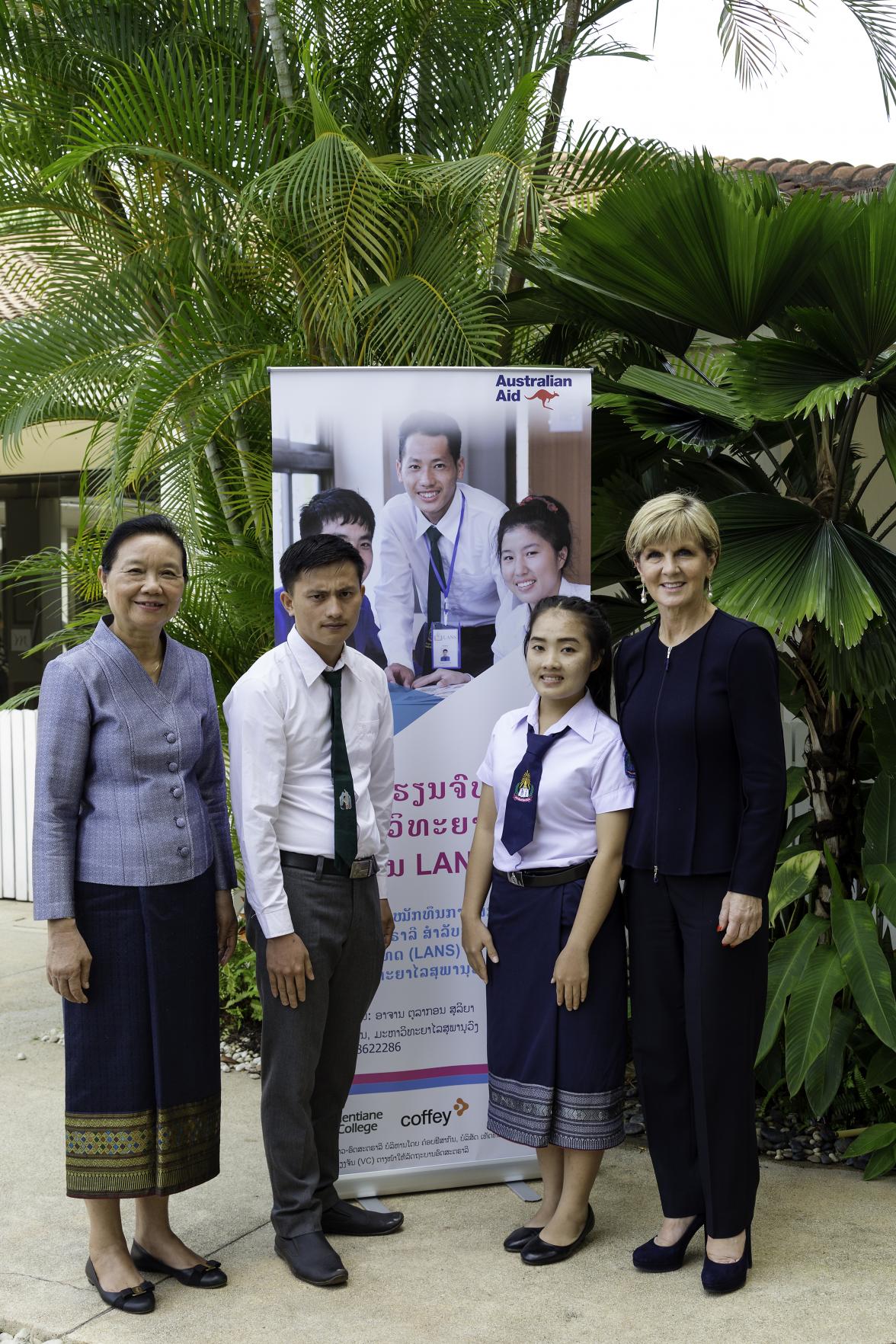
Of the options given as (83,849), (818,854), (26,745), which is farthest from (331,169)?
(26,745)

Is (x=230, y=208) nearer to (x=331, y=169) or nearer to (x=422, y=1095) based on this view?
(x=331, y=169)

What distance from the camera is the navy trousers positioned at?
3.25m

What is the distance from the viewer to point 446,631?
3.96 meters

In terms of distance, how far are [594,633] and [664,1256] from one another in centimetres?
164

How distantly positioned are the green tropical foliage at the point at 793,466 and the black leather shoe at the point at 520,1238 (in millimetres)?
980

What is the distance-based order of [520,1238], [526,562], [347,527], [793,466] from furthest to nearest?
[793,466] < [526,562] < [347,527] < [520,1238]

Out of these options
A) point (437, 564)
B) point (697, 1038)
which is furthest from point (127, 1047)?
point (437, 564)

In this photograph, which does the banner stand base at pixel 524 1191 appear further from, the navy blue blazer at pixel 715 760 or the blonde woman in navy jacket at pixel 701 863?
the navy blue blazer at pixel 715 760

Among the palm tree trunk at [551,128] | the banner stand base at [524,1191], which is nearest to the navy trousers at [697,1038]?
the banner stand base at [524,1191]

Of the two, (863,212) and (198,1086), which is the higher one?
(863,212)

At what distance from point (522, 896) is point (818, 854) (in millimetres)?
1330

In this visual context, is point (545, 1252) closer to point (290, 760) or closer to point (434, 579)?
point (290, 760)

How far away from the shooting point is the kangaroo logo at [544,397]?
3.99 m

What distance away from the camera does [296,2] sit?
523cm
